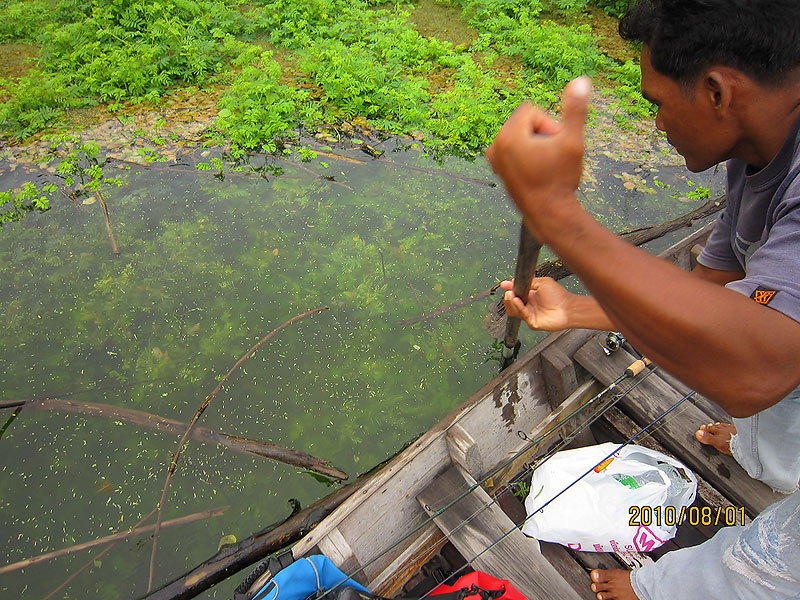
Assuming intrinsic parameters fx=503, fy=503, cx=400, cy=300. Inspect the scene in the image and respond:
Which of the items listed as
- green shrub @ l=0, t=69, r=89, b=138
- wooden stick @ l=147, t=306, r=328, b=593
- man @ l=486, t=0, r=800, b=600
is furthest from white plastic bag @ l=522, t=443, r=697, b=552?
green shrub @ l=0, t=69, r=89, b=138

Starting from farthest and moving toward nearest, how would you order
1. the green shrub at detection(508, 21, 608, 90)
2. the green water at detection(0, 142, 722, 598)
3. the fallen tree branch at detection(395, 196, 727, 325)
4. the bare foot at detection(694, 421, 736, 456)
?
the green shrub at detection(508, 21, 608, 90), the fallen tree branch at detection(395, 196, 727, 325), the green water at detection(0, 142, 722, 598), the bare foot at detection(694, 421, 736, 456)

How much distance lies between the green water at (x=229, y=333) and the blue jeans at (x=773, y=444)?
1.90 m

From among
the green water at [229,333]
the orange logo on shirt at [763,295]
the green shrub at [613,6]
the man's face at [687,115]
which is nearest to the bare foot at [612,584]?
the green water at [229,333]

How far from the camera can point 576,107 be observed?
40.0 inches

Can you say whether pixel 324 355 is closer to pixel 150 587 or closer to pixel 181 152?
pixel 150 587

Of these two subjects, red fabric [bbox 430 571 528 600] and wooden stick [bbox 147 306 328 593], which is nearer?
red fabric [bbox 430 571 528 600]

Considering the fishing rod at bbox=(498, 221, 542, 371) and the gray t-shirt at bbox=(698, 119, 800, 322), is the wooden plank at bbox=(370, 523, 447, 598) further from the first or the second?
the gray t-shirt at bbox=(698, 119, 800, 322)

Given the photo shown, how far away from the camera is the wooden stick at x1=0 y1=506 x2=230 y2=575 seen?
2.95 m

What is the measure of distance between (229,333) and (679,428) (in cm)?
325

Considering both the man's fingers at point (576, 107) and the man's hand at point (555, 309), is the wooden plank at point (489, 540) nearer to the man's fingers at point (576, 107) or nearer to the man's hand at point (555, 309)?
the man's hand at point (555, 309)

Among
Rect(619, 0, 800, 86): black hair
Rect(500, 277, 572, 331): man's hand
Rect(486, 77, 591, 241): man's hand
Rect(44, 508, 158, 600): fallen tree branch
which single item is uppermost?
Rect(619, 0, 800, 86): black hair

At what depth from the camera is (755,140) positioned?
134cm

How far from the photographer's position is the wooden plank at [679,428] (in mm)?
2488
